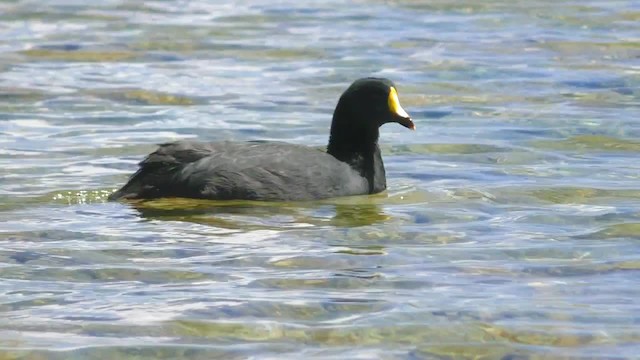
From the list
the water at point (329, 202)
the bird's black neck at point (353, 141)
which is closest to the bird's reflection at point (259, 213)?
the water at point (329, 202)

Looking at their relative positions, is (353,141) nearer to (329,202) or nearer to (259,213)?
(329,202)

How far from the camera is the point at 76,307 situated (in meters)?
8.29

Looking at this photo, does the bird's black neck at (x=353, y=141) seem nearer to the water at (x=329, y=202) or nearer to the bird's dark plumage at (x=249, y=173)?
the bird's dark plumage at (x=249, y=173)

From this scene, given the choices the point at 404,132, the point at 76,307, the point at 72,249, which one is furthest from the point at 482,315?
the point at 404,132

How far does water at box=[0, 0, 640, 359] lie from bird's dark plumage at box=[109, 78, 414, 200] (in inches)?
4.2

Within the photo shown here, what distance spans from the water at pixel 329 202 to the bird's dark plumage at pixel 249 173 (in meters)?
0.11

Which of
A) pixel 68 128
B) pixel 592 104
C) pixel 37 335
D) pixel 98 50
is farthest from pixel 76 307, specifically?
pixel 98 50

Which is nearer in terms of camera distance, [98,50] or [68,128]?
[68,128]

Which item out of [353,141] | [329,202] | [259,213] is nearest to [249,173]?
[259,213]

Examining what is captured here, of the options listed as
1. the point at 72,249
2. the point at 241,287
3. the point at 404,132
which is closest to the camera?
the point at 241,287

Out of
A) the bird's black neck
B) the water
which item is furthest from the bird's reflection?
the bird's black neck

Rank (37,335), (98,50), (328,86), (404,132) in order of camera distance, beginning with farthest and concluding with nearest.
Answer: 1. (98,50)
2. (328,86)
3. (404,132)
4. (37,335)

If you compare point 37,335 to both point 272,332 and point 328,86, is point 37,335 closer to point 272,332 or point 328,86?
point 272,332

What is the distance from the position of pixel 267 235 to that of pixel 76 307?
205 centimetres
